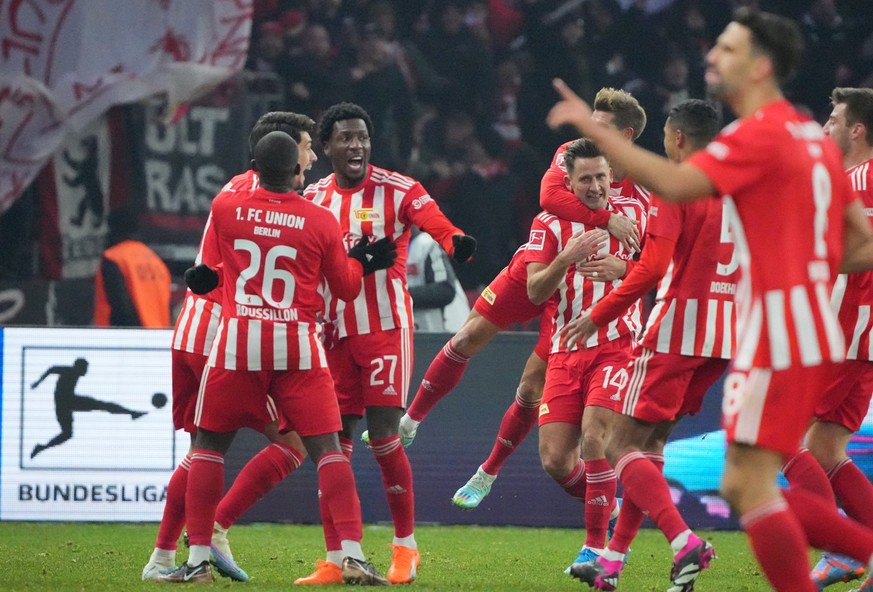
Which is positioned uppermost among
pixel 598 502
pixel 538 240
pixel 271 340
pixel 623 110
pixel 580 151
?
pixel 623 110

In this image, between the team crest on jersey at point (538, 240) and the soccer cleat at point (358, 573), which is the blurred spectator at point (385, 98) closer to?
the team crest on jersey at point (538, 240)

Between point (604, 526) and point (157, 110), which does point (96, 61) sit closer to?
point (157, 110)

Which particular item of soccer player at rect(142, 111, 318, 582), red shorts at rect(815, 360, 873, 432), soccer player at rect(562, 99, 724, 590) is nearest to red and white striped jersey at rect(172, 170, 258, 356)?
soccer player at rect(142, 111, 318, 582)

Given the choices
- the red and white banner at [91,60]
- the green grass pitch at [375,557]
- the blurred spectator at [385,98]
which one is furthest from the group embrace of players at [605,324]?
the red and white banner at [91,60]

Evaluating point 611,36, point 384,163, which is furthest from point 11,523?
point 611,36

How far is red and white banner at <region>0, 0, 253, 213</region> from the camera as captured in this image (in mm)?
11797

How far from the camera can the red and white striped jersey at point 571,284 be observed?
6.72 m

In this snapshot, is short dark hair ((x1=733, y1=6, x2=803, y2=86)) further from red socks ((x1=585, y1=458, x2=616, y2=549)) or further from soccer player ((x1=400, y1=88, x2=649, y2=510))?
red socks ((x1=585, y1=458, x2=616, y2=549))

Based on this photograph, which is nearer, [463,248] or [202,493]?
[202,493]

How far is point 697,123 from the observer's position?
5.72 meters

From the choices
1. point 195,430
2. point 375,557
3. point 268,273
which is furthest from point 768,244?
point 375,557

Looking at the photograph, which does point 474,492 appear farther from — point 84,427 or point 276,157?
point 84,427

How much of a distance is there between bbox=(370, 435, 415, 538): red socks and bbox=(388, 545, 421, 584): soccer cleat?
0.09m

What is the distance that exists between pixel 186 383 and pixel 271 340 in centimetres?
117
